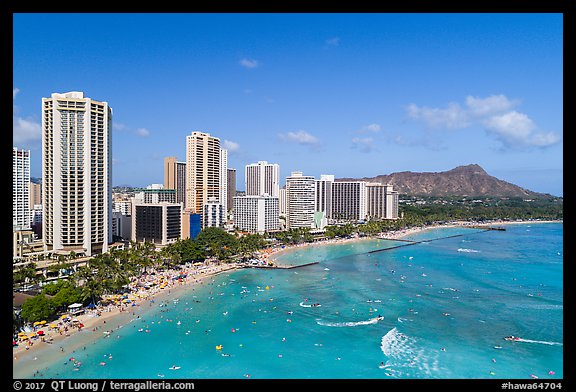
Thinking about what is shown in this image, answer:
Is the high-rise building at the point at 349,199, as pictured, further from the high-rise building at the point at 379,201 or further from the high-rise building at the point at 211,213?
the high-rise building at the point at 211,213

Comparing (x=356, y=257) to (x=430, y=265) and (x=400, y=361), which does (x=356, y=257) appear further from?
(x=400, y=361)

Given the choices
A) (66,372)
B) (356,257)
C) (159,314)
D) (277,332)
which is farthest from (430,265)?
(66,372)

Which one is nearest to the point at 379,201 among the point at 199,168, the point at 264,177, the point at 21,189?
the point at 264,177

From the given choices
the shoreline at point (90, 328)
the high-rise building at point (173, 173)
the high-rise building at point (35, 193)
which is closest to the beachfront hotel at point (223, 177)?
the high-rise building at point (173, 173)

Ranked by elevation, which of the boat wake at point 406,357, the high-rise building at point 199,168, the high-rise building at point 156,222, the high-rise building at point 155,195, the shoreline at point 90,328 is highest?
the high-rise building at point 199,168

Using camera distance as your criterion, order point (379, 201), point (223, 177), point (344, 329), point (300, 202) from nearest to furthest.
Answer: point (344, 329) < point (300, 202) < point (223, 177) < point (379, 201)

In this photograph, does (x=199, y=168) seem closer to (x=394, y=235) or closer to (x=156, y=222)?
(x=156, y=222)

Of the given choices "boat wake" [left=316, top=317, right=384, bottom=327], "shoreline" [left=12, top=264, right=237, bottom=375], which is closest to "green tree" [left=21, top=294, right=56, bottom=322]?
"shoreline" [left=12, top=264, right=237, bottom=375]

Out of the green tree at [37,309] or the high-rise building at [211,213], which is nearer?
the green tree at [37,309]
